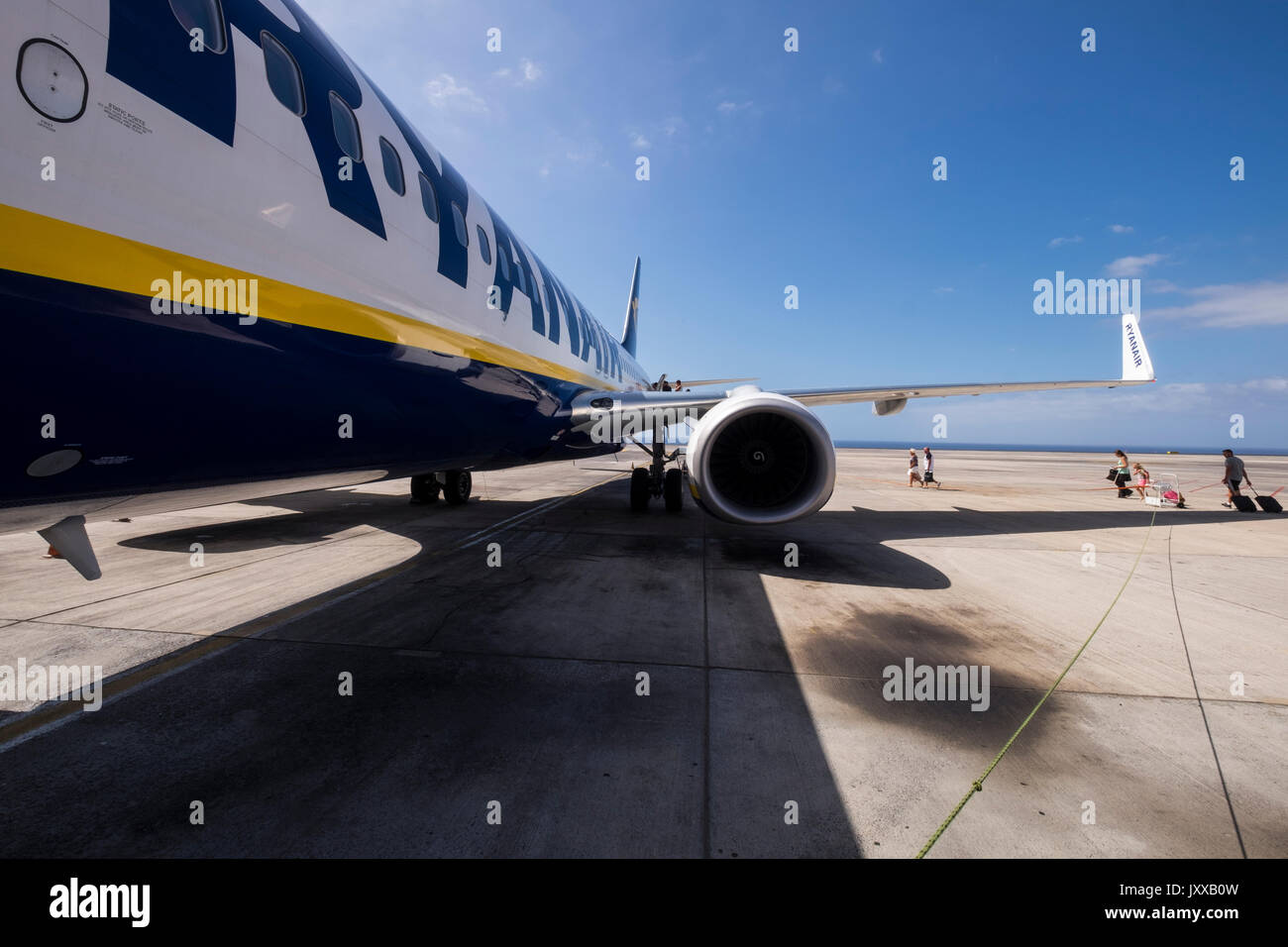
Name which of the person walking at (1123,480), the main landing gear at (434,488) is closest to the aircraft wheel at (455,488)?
the main landing gear at (434,488)

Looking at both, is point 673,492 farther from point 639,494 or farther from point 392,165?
point 392,165

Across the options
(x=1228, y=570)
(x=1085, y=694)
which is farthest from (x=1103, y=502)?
(x=1085, y=694)

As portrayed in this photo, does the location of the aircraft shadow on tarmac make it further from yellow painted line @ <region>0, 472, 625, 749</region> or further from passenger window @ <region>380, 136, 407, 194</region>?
passenger window @ <region>380, 136, 407, 194</region>

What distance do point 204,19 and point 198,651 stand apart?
12.3ft

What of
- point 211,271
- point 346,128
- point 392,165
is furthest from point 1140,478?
point 211,271

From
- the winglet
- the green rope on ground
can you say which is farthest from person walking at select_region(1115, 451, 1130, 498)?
the winglet

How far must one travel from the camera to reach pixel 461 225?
465 cm

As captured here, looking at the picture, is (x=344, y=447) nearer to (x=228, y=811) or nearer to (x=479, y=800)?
(x=228, y=811)

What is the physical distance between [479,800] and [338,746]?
0.89 metres

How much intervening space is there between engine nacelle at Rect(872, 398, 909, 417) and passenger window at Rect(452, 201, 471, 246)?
6.95m

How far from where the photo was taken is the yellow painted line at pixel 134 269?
1560mm

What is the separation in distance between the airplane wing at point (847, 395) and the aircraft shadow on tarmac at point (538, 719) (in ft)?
8.25

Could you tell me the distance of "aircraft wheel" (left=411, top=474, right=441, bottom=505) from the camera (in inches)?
418

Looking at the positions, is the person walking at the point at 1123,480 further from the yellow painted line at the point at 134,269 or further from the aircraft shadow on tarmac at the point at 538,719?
the yellow painted line at the point at 134,269
